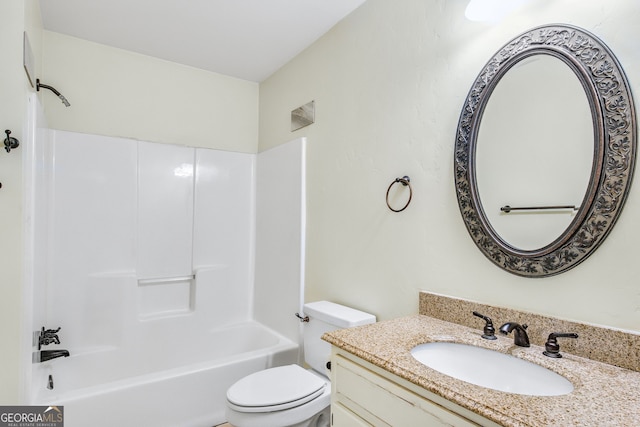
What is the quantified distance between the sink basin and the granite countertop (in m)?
0.02

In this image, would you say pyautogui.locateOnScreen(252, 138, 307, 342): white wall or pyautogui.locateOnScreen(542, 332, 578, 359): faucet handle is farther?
pyautogui.locateOnScreen(252, 138, 307, 342): white wall

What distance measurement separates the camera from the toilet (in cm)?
155

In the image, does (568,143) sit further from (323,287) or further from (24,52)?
(24,52)

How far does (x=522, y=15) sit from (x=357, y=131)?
0.94m

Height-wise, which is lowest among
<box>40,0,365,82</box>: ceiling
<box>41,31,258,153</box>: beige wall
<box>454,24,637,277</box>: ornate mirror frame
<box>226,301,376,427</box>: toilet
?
<box>226,301,376,427</box>: toilet

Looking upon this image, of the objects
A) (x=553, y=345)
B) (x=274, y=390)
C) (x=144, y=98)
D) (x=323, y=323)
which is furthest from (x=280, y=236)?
(x=553, y=345)

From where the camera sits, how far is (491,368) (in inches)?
45.4

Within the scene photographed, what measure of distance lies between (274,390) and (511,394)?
3.74 ft

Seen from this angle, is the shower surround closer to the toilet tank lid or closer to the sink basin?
the toilet tank lid

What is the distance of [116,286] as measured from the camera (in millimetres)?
2473

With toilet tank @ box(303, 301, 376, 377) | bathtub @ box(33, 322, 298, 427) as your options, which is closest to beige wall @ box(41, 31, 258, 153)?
bathtub @ box(33, 322, 298, 427)

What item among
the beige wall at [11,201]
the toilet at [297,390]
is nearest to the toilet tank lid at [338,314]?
the toilet at [297,390]

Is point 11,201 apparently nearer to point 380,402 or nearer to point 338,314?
point 338,314

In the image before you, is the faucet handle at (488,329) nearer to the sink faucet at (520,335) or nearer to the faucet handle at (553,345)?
the sink faucet at (520,335)
